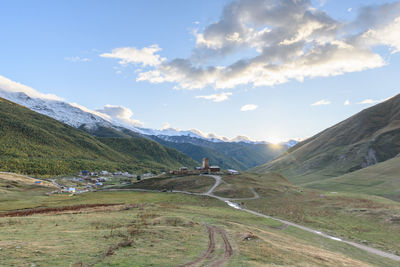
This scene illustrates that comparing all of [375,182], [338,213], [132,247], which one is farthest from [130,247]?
[375,182]

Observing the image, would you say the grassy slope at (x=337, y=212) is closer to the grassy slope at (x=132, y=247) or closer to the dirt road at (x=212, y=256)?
the grassy slope at (x=132, y=247)

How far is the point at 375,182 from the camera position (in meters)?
121

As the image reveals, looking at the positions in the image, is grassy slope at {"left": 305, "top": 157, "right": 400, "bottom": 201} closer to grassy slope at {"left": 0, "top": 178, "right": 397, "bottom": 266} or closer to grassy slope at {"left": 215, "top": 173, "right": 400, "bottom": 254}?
grassy slope at {"left": 215, "top": 173, "right": 400, "bottom": 254}

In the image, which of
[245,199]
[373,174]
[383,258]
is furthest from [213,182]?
[373,174]

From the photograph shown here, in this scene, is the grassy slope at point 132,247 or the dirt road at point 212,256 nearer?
the grassy slope at point 132,247

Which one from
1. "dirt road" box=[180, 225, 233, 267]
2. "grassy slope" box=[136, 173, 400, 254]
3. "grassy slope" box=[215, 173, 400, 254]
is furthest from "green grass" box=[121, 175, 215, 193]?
"dirt road" box=[180, 225, 233, 267]

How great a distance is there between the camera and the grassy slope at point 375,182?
104856 mm

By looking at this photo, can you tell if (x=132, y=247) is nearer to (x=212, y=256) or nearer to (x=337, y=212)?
(x=212, y=256)

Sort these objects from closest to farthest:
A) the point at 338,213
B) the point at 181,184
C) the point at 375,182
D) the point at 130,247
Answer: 1. the point at 130,247
2. the point at 338,213
3. the point at 181,184
4. the point at 375,182

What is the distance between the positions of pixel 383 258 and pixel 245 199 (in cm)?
4905

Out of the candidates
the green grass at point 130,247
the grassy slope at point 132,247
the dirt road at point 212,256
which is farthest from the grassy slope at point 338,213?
the dirt road at point 212,256

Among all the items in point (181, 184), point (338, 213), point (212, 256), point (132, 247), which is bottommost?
point (338, 213)

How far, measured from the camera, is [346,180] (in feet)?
452

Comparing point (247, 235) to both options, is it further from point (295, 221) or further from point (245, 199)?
point (245, 199)
